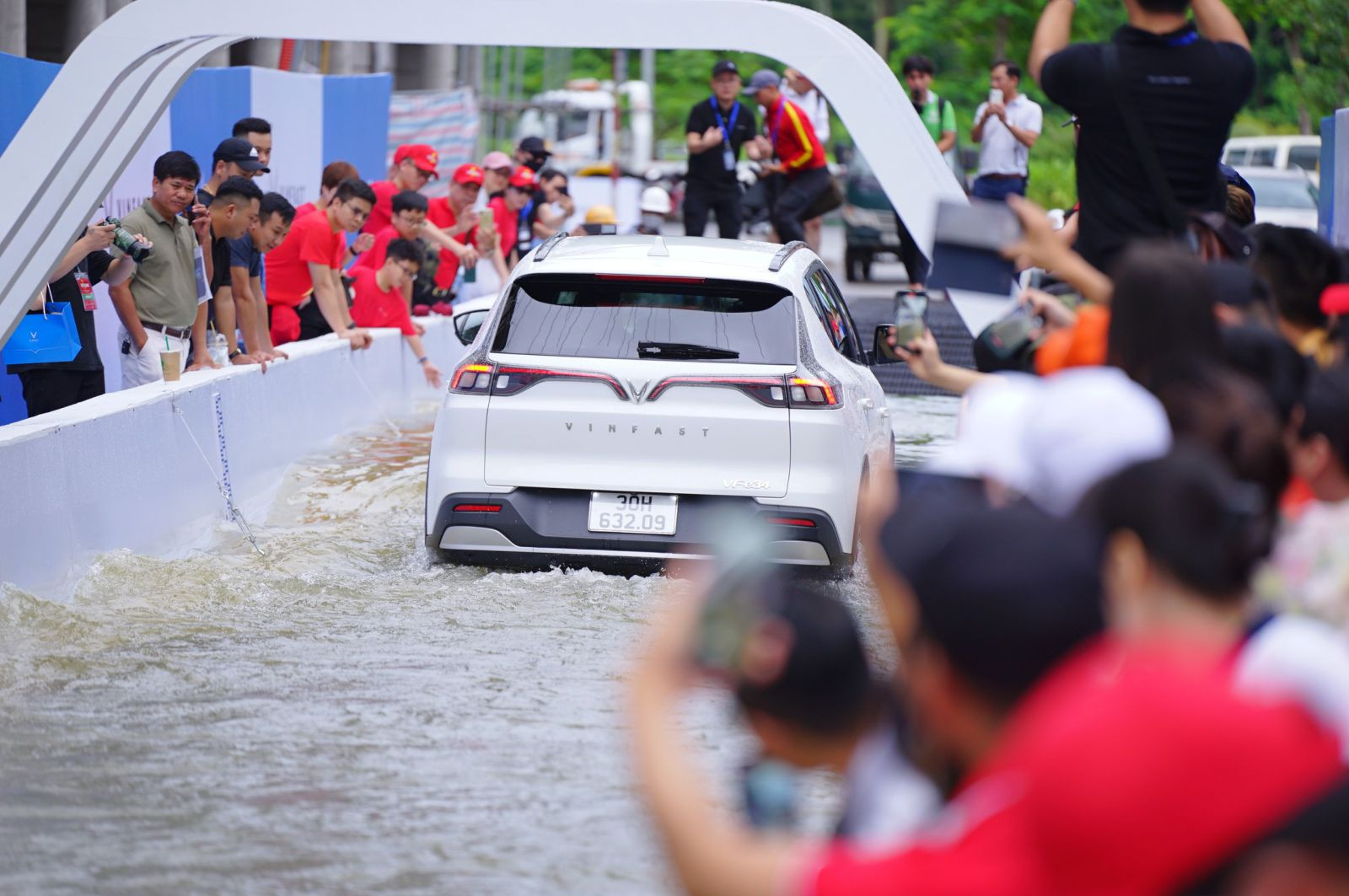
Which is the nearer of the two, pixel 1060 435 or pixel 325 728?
pixel 1060 435

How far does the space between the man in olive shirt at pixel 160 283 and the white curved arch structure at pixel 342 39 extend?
2.41 metres

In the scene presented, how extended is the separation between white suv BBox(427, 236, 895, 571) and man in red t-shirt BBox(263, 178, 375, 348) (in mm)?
4914

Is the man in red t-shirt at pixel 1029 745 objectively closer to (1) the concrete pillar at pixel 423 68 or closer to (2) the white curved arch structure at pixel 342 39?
(2) the white curved arch structure at pixel 342 39

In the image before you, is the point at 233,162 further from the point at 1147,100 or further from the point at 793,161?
the point at 1147,100

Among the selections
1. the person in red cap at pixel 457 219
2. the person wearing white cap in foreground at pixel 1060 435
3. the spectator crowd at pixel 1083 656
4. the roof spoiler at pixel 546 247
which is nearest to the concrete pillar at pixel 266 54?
the person in red cap at pixel 457 219

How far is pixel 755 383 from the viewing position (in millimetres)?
8648

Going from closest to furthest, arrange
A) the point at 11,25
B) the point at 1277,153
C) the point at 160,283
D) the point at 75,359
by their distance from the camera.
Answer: the point at 75,359, the point at 160,283, the point at 11,25, the point at 1277,153

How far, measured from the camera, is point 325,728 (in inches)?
255

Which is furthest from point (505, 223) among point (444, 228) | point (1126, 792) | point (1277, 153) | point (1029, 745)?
point (1126, 792)

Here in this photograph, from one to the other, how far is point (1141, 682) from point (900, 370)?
16.5 metres

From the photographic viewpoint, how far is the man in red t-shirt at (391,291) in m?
14.9

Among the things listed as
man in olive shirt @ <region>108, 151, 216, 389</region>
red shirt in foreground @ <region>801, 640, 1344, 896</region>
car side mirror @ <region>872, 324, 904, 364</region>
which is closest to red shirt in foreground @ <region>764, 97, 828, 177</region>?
man in olive shirt @ <region>108, 151, 216, 389</region>

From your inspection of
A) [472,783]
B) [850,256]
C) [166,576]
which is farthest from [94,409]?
[850,256]

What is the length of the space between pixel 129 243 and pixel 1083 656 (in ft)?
28.9
